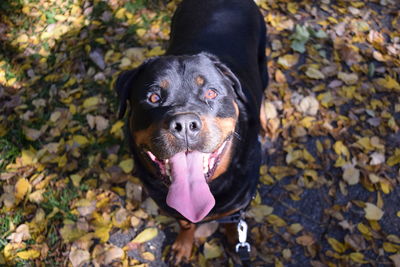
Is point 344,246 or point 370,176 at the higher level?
point 370,176

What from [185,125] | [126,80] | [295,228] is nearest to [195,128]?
[185,125]

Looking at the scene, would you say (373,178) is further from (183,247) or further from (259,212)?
(183,247)

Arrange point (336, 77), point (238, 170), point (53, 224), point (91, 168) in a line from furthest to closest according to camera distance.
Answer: point (336, 77)
point (91, 168)
point (53, 224)
point (238, 170)

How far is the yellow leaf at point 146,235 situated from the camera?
2.87 meters

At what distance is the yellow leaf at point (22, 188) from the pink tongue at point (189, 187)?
5.90ft

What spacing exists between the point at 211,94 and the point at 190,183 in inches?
21.8

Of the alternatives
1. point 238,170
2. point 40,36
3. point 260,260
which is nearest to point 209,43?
point 238,170

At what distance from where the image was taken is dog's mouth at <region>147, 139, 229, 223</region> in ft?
6.54

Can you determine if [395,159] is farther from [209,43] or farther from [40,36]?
[40,36]

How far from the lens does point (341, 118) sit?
3352mm

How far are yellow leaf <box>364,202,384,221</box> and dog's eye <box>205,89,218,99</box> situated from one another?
5.72 ft

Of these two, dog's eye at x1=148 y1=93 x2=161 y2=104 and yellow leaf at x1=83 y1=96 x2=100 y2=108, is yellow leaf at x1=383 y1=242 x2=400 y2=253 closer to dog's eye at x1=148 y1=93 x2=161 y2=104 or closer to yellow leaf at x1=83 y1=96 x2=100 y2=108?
dog's eye at x1=148 y1=93 x2=161 y2=104

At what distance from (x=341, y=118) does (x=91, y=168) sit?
2471 mm

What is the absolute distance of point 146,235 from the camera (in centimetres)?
289
